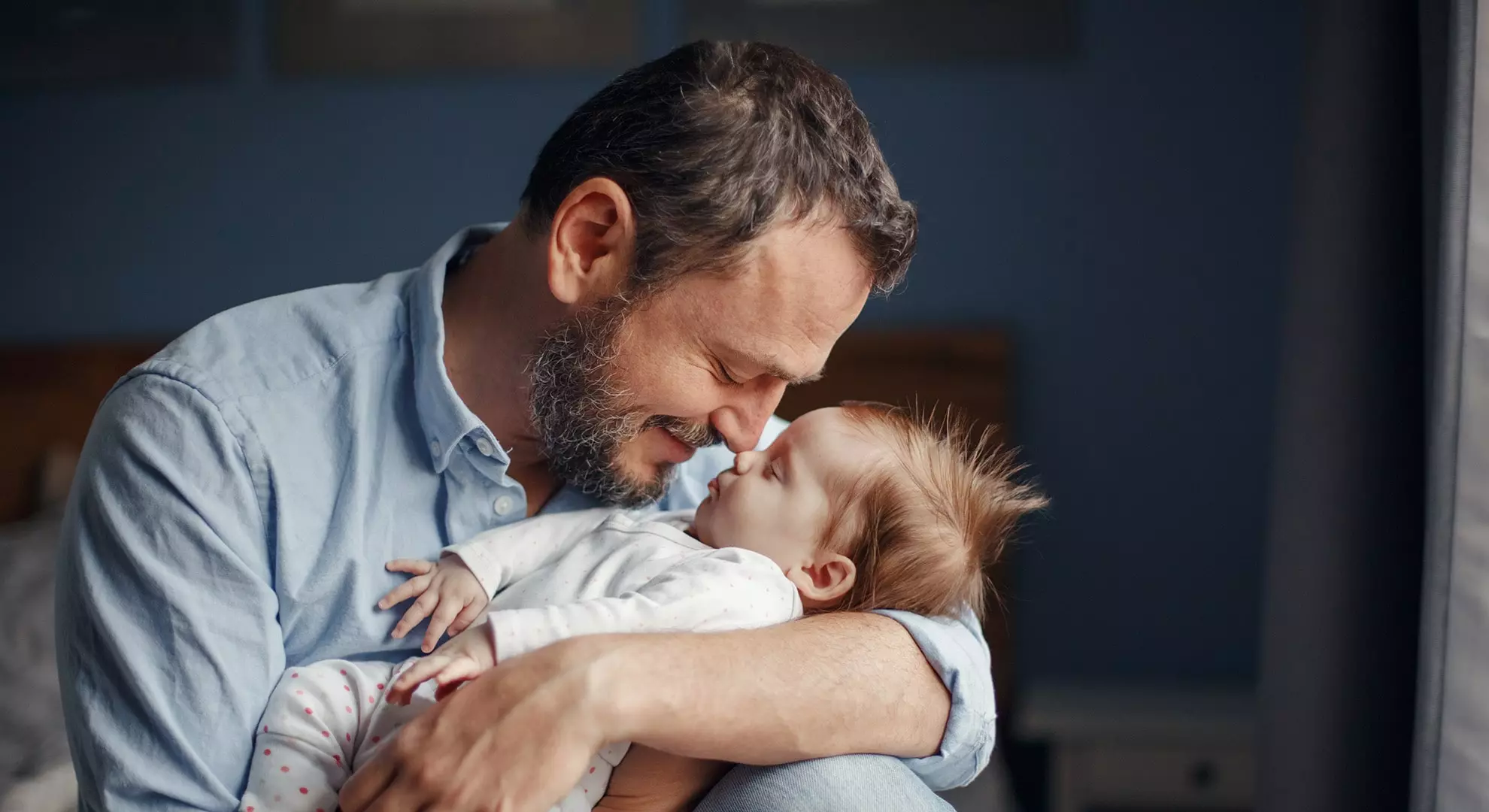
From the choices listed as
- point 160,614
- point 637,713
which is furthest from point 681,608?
point 160,614

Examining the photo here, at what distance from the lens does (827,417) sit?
149cm

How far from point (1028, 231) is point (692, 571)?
1956 mm

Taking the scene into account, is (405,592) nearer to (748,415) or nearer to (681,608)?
(681,608)

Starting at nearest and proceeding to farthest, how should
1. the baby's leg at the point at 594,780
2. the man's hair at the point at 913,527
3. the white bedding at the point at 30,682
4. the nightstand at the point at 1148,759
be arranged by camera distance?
the baby's leg at the point at 594,780 < the man's hair at the point at 913,527 < the white bedding at the point at 30,682 < the nightstand at the point at 1148,759

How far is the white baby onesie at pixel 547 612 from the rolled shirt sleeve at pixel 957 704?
0.15 m

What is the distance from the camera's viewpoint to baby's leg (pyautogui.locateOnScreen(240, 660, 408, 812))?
3.67 feet

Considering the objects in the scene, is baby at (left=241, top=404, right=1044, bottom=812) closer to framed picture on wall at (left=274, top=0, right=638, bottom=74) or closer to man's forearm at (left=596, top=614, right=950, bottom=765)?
man's forearm at (left=596, top=614, right=950, bottom=765)

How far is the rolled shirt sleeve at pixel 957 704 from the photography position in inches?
51.8

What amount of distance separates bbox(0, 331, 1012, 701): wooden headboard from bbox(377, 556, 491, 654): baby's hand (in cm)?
161

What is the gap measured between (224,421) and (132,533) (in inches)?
5.1

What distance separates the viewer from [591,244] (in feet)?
4.38

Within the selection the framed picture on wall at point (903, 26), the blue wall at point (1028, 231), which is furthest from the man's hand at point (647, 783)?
the framed picture on wall at point (903, 26)

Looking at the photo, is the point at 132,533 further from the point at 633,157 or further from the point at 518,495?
the point at 633,157

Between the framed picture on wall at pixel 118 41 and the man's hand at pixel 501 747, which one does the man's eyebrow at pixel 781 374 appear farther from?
the framed picture on wall at pixel 118 41
